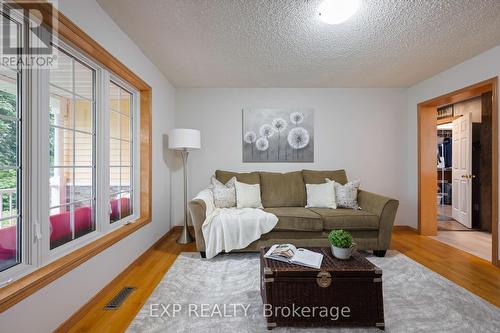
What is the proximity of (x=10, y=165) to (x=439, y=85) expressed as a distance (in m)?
4.69

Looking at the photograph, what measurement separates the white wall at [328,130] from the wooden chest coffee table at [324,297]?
247 centimetres

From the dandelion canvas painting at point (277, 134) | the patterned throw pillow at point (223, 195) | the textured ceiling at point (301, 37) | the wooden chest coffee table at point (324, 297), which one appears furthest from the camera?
the dandelion canvas painting at point (277, 134)

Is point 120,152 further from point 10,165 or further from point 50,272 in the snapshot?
point 50,272

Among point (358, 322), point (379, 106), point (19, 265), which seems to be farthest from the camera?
point (379, 106)

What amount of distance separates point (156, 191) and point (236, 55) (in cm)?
204

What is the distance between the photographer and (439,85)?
11.1 ft

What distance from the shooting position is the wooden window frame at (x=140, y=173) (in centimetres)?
129

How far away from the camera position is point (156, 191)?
3240 millimetres

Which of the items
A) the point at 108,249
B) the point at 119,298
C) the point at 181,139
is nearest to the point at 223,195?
the point at 181,139

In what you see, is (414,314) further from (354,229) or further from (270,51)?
(270,51)

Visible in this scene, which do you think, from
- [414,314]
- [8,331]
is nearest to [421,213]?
[414,314]

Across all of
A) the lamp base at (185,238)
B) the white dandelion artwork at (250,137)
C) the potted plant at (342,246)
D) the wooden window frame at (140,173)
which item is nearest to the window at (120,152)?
the wooden window frame at (140,173)
